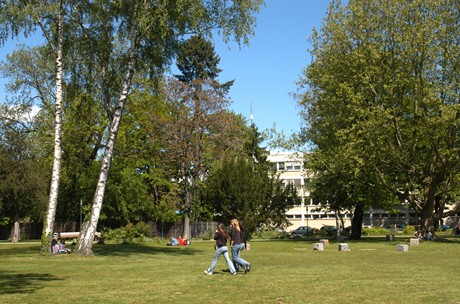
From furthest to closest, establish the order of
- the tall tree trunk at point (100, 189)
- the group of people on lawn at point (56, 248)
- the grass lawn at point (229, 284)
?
the group of people on lawn at point (56, 248), the tall tree trunk at point (100, 189), the grass lawn at point (229, 284)

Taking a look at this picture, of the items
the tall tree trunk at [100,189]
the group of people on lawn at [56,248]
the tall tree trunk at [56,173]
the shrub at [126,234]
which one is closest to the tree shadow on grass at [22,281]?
the tall tree trunk at [100,189]

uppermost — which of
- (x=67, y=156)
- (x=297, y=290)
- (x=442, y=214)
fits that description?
(x=67, y=156)

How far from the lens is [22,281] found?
1342cm

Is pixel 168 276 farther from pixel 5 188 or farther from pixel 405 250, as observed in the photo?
pixel 5 188

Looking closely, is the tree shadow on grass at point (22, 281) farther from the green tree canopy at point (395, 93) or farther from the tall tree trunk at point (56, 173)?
the green tree canopy at point (395, 93)

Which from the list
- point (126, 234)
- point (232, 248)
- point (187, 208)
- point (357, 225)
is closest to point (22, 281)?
point (232, 248)

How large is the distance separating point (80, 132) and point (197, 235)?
53.0 ft

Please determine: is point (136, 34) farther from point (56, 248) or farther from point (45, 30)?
point (56, 248)

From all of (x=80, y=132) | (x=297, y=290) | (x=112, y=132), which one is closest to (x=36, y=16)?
(x=112, y=132)

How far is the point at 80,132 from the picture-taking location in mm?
47625

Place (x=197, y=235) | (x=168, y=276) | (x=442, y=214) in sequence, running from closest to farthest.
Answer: (x=168, y=276), (x=442, y=214), (x=197, y=235)

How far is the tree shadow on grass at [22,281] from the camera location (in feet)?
38.1

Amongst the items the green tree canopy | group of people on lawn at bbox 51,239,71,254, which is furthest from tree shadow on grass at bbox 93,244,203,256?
the green tree canopy

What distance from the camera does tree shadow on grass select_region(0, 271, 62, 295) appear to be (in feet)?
38.1
